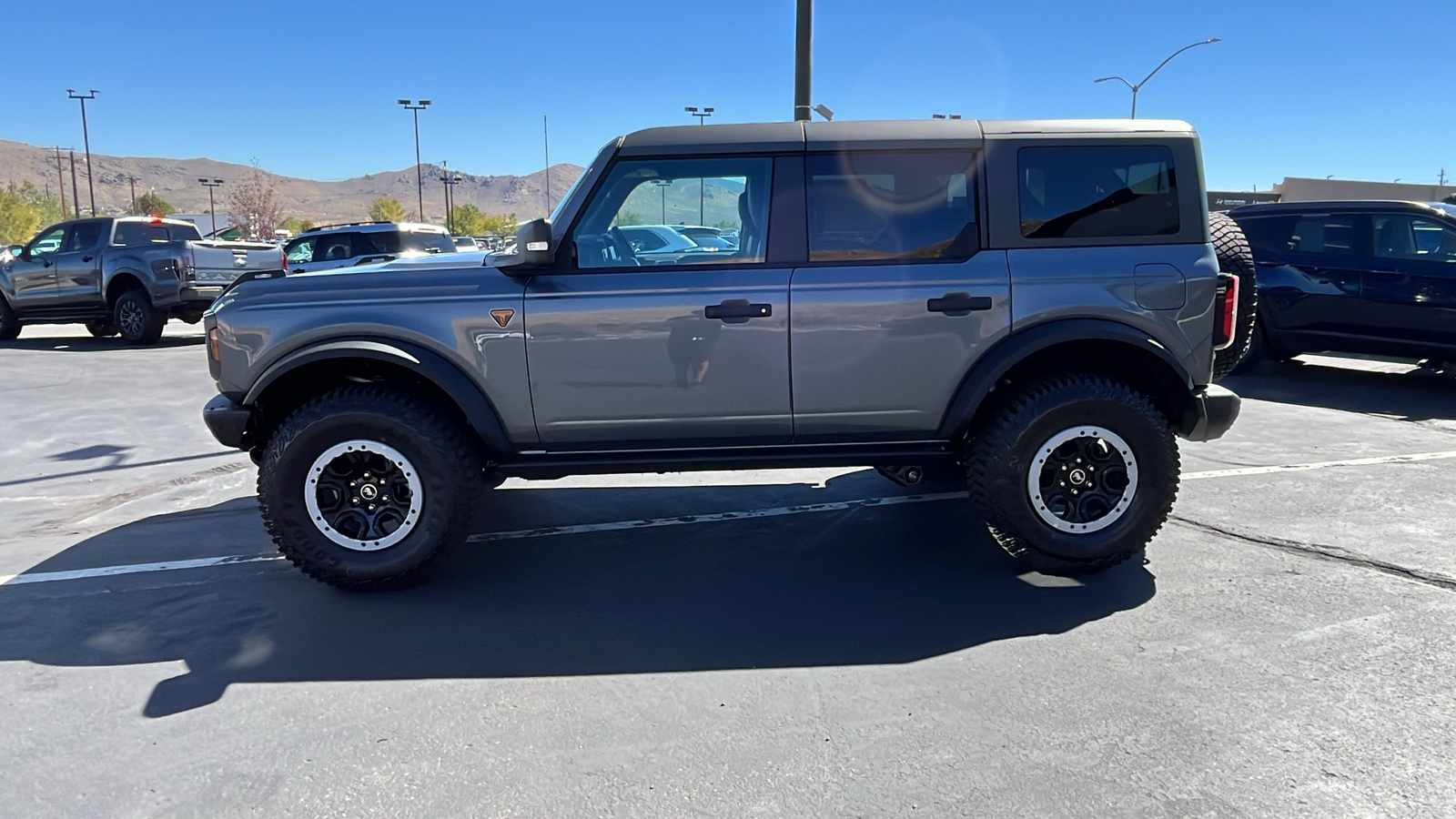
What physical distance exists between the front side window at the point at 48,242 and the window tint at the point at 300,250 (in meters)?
3.16

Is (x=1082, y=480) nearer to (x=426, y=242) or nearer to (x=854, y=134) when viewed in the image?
(x=854, y=134)

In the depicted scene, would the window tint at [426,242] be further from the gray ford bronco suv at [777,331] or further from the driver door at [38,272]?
the gray ford bronco suv at [777,331]

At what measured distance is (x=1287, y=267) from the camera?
9.59 meters

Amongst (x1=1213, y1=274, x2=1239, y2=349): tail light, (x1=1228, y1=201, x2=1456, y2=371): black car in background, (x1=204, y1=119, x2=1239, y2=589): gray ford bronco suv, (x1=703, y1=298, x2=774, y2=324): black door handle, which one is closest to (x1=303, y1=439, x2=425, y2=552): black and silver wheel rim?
(x1=204, y1=119, x2=1239, y2=589): gray ford bronco suv

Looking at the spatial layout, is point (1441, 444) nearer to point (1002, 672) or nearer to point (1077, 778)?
point (1002, 672)

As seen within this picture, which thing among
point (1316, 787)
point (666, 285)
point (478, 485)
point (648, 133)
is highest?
point (648, 133)

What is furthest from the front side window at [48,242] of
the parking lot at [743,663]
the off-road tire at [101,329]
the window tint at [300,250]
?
the parking lot at [743,663]

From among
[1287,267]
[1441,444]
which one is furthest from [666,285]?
[1287,267]

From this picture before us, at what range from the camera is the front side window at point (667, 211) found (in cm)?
414

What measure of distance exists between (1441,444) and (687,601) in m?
6.06

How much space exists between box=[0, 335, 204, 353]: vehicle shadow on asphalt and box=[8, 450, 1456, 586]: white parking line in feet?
35.0

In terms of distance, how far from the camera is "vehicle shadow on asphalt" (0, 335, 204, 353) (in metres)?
13.7

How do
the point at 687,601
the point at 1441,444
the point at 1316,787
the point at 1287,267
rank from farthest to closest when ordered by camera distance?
the point at 1287,267 < the point at 1441,444 < the point at 687,601 < the point at 1316,787

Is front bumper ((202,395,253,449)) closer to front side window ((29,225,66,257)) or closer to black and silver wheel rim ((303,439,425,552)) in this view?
black and silver wheel rim ((303,439,425,552))
